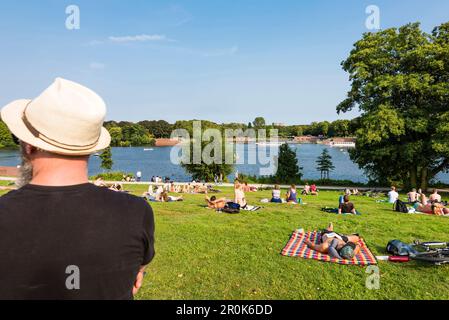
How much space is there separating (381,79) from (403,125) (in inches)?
178

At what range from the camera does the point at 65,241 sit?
176cm

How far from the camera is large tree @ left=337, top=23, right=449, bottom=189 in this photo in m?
26.8

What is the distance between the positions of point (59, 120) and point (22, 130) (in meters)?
0.23

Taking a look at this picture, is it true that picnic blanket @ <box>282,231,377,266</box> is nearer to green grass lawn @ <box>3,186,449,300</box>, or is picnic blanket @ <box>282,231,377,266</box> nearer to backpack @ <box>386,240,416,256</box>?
green grass lawn @ <box>3,186,449,300</box>

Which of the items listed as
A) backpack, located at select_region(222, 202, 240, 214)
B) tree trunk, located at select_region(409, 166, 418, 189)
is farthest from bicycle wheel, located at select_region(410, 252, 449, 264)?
tree trunk, located at select_region(409, 166, 418, 189)

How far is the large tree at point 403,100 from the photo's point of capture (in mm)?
26781

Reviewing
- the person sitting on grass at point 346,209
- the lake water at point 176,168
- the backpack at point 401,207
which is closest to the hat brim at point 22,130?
the person sitting on grass at point 346,209

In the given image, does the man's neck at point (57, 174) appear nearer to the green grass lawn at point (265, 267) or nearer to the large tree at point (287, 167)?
the green grass lawn at point (265, 267)

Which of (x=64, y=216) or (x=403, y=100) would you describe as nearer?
(x=64, y=216)

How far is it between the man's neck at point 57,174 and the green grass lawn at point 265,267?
522 cm

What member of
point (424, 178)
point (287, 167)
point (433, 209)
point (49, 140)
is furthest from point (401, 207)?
point (287, 167)

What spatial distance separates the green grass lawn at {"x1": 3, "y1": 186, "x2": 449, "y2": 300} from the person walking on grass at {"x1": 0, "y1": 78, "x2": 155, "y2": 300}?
16.4 feet

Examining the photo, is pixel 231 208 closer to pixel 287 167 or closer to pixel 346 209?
pixel 346 209

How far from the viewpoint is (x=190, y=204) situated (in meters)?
17.6
